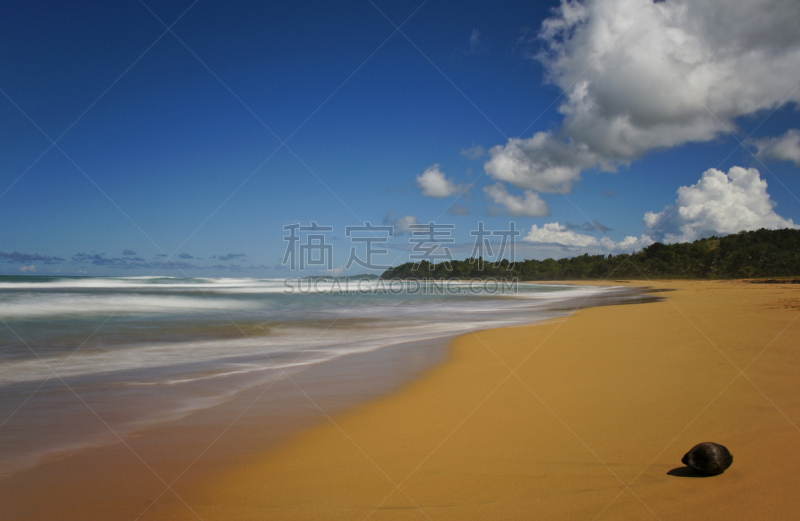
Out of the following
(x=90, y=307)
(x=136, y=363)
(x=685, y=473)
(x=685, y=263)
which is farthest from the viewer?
(x=685, y=263)

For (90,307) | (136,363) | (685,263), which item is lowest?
(136,363)

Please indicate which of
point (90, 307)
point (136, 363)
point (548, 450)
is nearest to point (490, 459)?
point (548, 450)

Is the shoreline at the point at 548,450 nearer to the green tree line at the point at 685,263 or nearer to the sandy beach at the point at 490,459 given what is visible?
the sandy beach at the point at 490,459

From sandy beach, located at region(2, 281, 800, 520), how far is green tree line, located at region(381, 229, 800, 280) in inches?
1923

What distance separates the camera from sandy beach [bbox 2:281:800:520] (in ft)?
7.32

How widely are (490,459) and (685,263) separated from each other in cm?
5903

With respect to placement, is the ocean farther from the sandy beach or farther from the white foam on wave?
the white foam on wave

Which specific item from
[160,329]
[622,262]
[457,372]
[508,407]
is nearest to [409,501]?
[508,407]

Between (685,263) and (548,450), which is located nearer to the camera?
(548,450)

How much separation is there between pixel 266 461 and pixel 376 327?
8720 millimetres

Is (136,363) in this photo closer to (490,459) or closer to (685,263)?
(490,459)

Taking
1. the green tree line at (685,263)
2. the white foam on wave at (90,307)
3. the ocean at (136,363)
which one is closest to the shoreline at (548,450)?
the ocean at (136,363)

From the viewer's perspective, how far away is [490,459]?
2.79 meters

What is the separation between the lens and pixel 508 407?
388cm
